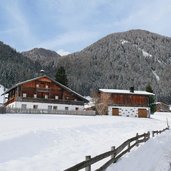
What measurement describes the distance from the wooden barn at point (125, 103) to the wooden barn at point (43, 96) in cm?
652

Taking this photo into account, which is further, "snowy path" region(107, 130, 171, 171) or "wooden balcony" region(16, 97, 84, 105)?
"wooden balcony" region(16, 97, 84, 105)

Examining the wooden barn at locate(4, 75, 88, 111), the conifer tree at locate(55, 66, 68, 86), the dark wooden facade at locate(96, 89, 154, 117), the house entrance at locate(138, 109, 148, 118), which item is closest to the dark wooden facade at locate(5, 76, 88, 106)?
the wooden barn at locate(4, 75, 88, 111)

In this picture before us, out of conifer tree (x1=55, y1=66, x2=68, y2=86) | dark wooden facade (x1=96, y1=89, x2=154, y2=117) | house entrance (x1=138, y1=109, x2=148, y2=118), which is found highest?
Result: conifer tree (x1=55, y1=66, x2=68, y2=86)

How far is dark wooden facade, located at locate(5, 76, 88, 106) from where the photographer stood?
67.4 meters

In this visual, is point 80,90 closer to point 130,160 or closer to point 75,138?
point 75,138

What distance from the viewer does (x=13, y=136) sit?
2216cm

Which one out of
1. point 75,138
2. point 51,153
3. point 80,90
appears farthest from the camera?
point 80,90

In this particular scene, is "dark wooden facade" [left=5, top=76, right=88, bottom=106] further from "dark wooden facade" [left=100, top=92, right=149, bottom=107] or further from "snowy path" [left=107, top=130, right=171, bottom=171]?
"snowy path" [left=107, top=130, right=171, bottom=171]

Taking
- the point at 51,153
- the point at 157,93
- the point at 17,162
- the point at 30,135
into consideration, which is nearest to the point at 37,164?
the point at 17,162

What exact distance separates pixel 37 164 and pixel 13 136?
6.82 metres

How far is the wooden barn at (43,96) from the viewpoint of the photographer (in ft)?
216

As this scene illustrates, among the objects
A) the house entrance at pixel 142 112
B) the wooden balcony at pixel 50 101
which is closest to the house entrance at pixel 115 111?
the house entrance at pixel 142 112

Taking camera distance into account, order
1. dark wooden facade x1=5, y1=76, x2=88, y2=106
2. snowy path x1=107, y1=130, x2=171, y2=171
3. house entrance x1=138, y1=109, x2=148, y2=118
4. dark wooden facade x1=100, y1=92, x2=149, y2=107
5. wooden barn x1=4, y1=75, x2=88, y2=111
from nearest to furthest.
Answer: snowy path x1=107, y1=130, x2=171, y2=171, wooden barn x1=4, y1=75, x2=88, y2=111, dark wooden facade x1=5, y1=76, x2=88, y2=106, dark wooden facade x1=100, y1=92, x2=149, y2=107, house entrance x1=138, y1=109, x2=148, y2=118

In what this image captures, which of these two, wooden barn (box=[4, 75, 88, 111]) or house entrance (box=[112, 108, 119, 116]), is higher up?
wooden barn (box=[4, 75, 88, 111])
